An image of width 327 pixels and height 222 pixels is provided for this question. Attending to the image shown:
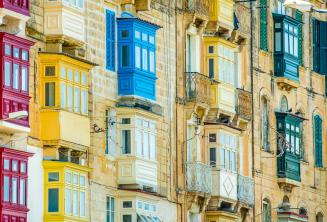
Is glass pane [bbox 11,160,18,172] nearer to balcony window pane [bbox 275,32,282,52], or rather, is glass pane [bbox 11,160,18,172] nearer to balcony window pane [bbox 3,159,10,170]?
balcony window pane [bbox 3,159,10,170]

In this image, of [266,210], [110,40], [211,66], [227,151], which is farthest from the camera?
[266,210]

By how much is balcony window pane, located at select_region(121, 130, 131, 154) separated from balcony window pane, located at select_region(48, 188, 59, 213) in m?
6.20

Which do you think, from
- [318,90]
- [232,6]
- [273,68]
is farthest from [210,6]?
[318,90]

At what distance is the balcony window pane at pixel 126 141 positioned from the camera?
7169 centimetres

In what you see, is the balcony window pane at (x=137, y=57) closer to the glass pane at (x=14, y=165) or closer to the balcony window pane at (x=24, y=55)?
the balcony window pane at (x=24, y=55)

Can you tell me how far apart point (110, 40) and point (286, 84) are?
61.9ft

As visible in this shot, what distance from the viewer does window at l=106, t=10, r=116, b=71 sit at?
71.4 meters

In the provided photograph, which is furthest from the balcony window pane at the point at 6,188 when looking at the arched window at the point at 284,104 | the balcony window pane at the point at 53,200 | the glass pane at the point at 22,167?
the arched window at the point at 284,104

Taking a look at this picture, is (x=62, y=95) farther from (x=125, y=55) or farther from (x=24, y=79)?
(x=125, y=55)

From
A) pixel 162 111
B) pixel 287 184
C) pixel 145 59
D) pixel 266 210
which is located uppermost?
pixel 145 59

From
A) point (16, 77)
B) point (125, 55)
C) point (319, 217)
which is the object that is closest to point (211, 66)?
point (125, 55)

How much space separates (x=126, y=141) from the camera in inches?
2827

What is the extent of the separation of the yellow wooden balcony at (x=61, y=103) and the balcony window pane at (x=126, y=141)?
154 inches

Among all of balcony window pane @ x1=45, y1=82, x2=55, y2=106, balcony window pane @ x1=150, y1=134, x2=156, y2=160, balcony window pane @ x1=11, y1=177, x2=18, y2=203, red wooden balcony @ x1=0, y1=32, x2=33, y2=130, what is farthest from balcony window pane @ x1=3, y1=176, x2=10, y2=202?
balcony window pane @ x1=150, y1=134, x2=156, y2=160
